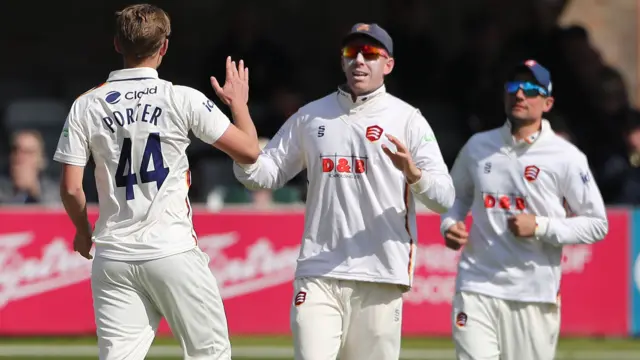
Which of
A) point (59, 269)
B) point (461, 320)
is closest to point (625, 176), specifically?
point (59, 269)

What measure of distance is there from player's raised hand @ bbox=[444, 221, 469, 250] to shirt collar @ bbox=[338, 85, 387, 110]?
4.00 ft

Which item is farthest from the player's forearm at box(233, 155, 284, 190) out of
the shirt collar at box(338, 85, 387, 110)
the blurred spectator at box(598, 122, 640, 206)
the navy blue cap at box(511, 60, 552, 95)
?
the blurred spectator at box(598, 122, 640, 206)

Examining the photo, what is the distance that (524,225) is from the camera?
7547 mm

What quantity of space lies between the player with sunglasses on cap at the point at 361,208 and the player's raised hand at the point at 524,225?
0.90 metres

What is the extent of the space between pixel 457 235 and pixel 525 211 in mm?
468

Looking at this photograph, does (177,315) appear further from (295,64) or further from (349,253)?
(295,64)

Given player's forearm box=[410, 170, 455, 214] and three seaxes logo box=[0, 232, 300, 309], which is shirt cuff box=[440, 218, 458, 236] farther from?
three seaxes logo box=[0, 232, 300, 309]

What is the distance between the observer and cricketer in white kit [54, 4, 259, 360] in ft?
20.0

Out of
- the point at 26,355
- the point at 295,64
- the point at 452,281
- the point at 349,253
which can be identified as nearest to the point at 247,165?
the point at 349,253

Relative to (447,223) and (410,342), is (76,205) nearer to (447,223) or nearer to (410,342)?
(447,223)

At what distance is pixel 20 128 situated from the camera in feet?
55.4

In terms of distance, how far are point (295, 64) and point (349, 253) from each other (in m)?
12.3

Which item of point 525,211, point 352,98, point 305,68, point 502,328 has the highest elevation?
point 305,68

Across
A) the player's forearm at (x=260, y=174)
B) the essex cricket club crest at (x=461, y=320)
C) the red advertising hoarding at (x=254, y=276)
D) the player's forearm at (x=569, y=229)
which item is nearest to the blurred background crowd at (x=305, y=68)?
the red advertising hoarding at (x=254, y=276)
